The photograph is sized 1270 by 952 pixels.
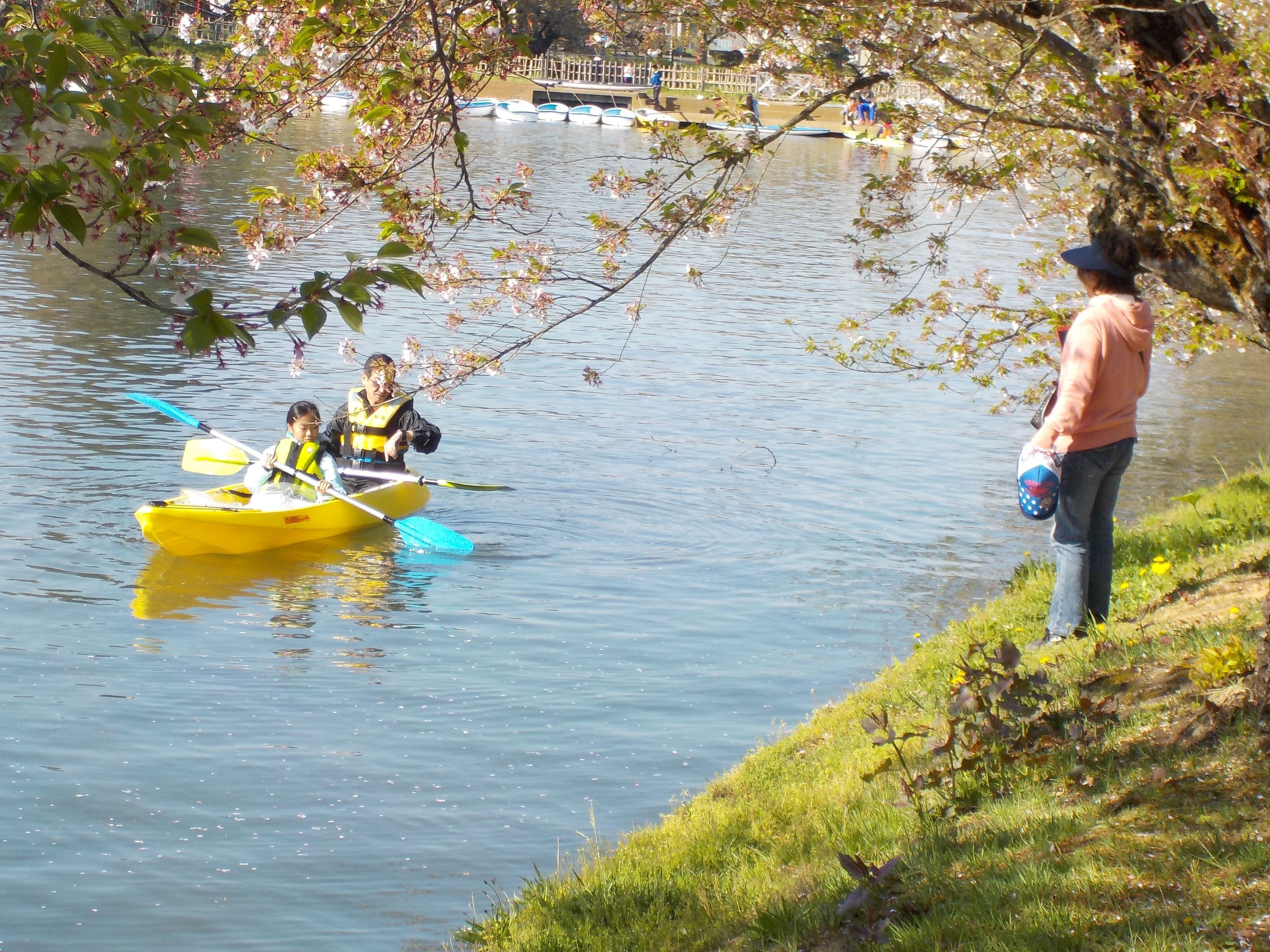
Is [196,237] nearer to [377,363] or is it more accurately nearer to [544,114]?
[377,363]

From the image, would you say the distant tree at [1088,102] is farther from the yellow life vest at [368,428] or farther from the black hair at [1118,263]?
the yellow life vest at [368,428]

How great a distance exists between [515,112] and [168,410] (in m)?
53.3

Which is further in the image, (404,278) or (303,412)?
(303,412)

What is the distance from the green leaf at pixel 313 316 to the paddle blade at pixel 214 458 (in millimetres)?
8446

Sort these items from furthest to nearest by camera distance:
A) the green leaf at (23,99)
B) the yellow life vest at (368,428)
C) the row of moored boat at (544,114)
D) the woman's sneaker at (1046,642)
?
the row of moored boat at (544,114) < the yellow life vest at (368,428) < the woman's sneaker at (1046,642) < the green leaf at (23,99)

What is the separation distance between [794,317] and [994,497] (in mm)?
8149

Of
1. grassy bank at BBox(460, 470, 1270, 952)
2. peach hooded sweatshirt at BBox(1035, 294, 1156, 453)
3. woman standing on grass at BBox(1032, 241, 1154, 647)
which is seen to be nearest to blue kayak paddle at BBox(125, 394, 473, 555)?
grassy bank at BBox(460, 470, 1270, 952)

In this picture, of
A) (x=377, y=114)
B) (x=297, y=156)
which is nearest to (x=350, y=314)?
(x=377, y=114)

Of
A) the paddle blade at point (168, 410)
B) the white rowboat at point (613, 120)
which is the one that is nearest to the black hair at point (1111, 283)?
the paddle blade at point (168, 410)

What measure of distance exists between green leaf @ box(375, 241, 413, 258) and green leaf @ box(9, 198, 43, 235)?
0.80m

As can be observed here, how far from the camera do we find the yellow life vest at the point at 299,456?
10.9m

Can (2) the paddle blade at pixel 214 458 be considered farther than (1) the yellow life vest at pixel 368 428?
No

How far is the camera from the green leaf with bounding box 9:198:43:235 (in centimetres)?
308

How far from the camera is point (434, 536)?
424 inches
